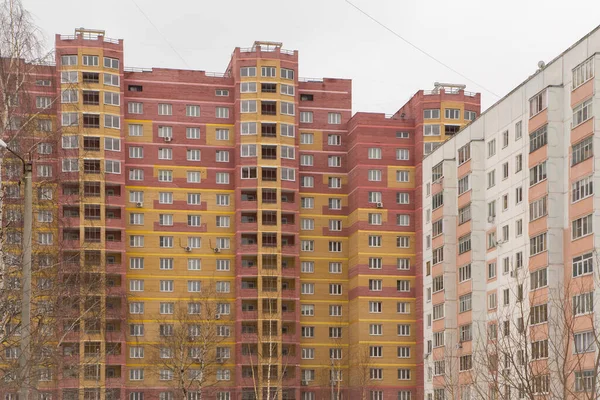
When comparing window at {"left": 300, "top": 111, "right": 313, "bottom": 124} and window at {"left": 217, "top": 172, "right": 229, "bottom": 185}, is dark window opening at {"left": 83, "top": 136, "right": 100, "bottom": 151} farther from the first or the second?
window at {"left": 300, "top": 111, "right": 313, "bottom": 124}

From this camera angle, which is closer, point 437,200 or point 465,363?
point 465,363

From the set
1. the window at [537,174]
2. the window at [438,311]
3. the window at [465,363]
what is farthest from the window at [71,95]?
the window at [465,363]

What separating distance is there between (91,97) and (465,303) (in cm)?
5074

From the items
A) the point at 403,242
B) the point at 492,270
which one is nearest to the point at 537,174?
the point at 492,270

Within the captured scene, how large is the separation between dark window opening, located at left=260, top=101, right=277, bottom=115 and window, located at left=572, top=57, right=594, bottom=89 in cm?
5766

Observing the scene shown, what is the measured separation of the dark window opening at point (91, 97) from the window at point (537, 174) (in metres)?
58.1

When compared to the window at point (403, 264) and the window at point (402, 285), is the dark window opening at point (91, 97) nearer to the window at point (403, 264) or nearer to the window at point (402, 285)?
the window at point (403, 264)

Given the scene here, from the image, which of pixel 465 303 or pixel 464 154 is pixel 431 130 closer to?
pixel 464 154

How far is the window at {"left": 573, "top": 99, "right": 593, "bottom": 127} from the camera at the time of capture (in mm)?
67438

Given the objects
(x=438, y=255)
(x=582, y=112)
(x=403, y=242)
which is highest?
(x=582, y=112)

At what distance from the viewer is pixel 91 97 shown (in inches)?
4692

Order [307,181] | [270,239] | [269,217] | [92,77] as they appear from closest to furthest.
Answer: [92,77]
[269,217]
[270,239]
[307,181]

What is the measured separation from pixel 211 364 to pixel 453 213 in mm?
36525

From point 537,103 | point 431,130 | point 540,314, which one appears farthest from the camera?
point 431,130
